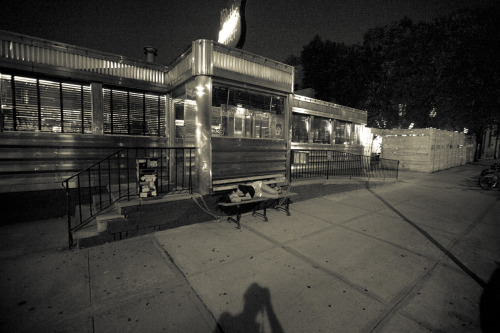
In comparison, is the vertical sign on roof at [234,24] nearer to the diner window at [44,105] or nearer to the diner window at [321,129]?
the diner window at [44,105]

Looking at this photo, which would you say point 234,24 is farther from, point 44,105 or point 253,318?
point 253,318

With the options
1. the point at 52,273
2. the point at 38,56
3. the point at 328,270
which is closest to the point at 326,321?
the point at 328,270

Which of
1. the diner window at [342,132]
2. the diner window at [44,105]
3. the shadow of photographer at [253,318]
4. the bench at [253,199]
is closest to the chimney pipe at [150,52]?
the diner window at [44,105]

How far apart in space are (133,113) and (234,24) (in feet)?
14.6

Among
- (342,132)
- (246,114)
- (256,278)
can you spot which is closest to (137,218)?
(256,278)

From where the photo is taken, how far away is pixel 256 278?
139 inches

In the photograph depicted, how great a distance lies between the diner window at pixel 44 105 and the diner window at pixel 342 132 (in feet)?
43.0

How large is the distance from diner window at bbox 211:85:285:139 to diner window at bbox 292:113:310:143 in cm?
432

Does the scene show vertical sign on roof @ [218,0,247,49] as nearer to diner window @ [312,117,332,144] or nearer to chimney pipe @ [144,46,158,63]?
chimney pipe @ [144,46,158,63]

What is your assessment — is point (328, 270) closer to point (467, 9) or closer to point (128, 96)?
point (128, 96)

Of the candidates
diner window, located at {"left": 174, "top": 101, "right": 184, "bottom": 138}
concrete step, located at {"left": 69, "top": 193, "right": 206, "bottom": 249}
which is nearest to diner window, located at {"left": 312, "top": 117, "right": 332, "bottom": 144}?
diner window, located at {"left": 174, "top": 101, "right": 184, "bottom": 138}

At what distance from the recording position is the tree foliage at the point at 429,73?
21.0 meters

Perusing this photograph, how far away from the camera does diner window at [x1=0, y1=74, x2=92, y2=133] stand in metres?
5.77

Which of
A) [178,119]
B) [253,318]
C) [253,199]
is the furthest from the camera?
[178,119]
